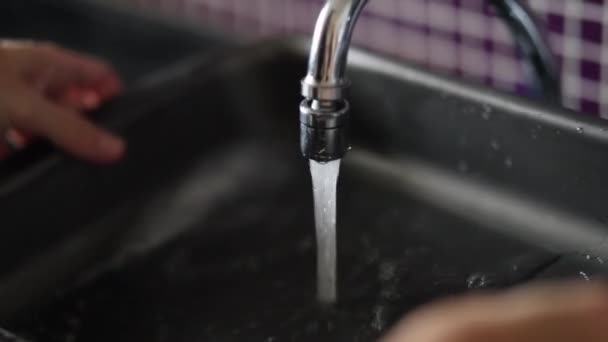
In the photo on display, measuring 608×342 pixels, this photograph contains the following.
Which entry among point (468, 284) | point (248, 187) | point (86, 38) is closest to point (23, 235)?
point (248, 187)

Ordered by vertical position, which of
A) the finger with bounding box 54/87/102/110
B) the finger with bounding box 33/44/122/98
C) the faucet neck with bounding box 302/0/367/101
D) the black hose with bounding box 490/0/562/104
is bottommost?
the finger with bounding box 54/87/102/110

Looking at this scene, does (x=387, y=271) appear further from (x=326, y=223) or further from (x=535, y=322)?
(x=535, y=322)

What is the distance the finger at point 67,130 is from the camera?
810mm

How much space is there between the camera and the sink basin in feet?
2.37

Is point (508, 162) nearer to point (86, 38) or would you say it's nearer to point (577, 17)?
point (577, 17)

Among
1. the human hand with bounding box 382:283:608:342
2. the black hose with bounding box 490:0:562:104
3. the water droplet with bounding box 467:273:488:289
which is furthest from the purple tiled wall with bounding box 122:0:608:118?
the human hand with bounding box 382:283:608:342

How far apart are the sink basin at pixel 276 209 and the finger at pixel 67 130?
0.01 m

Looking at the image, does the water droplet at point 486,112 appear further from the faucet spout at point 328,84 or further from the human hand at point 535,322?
the human hand at point 535,322

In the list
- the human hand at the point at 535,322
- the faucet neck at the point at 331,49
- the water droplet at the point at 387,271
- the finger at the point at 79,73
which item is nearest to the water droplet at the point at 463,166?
the water droplet at the point at 387,271

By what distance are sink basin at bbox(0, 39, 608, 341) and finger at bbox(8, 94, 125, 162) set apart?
1cm

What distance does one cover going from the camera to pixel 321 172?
0.67m

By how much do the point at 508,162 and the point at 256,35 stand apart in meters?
0.47

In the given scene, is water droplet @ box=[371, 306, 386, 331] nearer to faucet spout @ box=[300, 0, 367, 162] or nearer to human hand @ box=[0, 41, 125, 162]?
faucet spout @ box=[300, 0, 367, 162]

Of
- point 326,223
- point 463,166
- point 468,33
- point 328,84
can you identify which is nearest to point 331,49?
point 328,84
